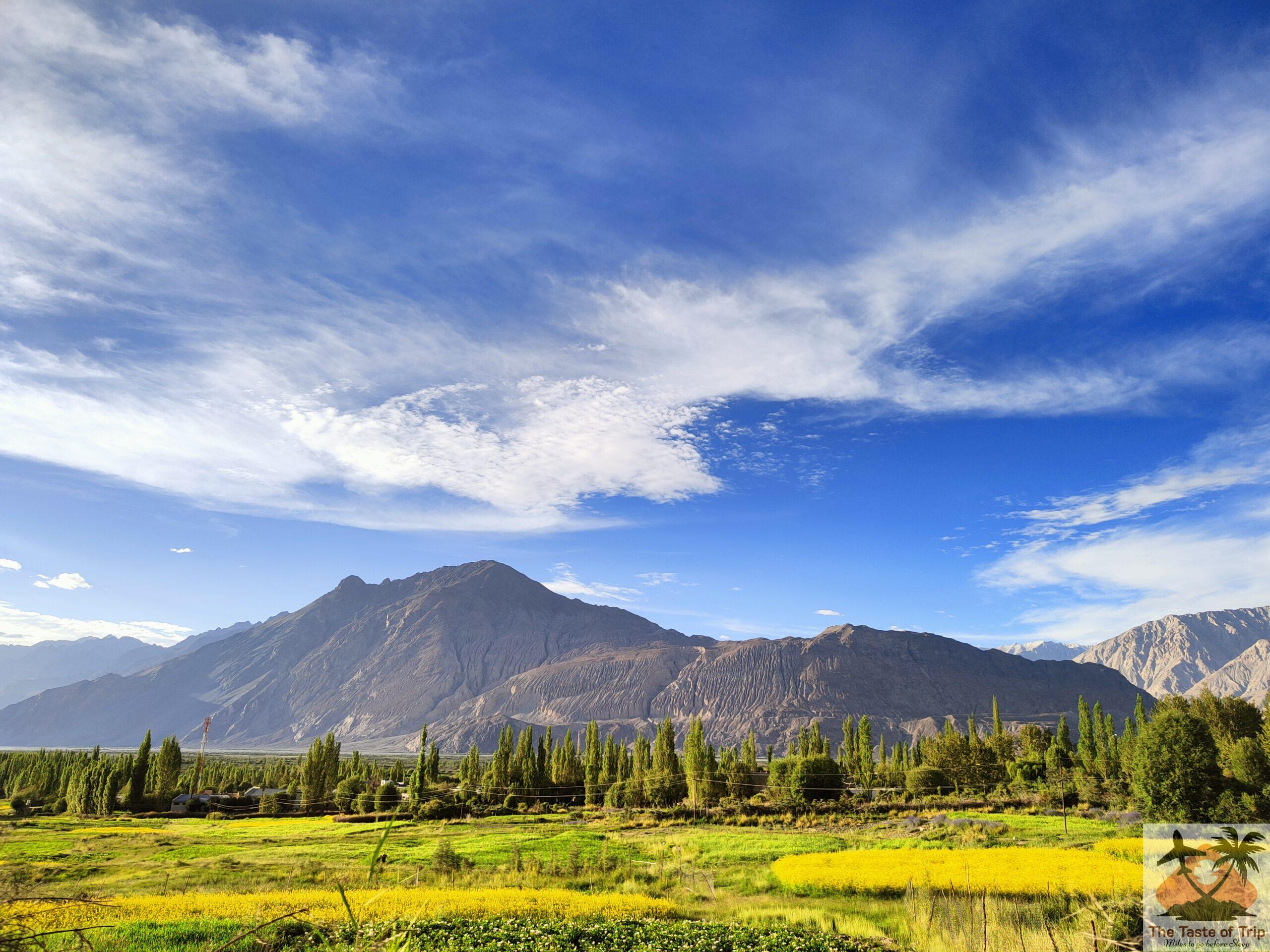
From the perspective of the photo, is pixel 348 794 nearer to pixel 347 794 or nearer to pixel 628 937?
pixel 347 794

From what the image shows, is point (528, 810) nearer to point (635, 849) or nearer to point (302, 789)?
point (302, 789)

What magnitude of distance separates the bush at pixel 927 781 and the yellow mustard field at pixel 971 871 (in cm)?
5051

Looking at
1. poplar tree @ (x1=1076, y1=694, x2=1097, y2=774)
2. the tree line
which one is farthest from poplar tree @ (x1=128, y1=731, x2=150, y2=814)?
poplar tree @ (x1=1076, y1=694, x2=1097, y2=774)

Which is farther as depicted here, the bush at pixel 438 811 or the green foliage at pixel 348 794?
the green foliage at pixel 348 794

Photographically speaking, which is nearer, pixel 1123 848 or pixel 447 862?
pixel 1123 848

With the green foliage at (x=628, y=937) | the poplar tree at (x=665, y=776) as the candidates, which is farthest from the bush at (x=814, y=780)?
the green foliage at (x=628, y=937)

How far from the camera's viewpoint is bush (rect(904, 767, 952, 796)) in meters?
82.1

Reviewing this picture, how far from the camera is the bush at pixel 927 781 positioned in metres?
82.1

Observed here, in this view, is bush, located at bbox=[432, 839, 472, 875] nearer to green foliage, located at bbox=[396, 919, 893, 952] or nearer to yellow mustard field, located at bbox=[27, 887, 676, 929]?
yellow mustard field, located at bbox=[27, 887, 676, 929]

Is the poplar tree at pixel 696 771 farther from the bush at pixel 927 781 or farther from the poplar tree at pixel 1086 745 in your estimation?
the poplar tree at pixel 1086 745

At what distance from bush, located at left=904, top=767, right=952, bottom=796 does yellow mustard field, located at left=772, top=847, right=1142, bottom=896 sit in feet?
166

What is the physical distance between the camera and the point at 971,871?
29.7 metres

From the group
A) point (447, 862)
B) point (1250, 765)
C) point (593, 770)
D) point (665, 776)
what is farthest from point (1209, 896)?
point (593, 770)

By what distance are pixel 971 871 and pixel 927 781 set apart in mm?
60655
